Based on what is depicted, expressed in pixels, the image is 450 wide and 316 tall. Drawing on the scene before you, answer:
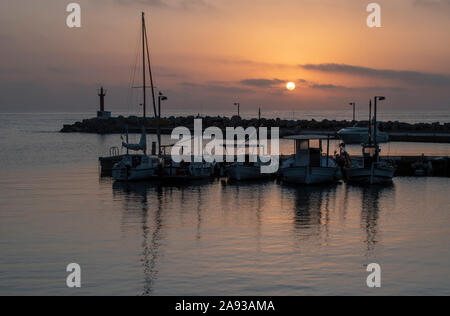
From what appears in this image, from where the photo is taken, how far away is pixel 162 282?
53.9ft

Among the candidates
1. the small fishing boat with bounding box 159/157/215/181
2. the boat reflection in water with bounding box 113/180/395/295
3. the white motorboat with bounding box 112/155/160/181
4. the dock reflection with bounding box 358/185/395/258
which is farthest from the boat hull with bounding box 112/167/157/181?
the dock reflection with bounding box 358/185/395/258

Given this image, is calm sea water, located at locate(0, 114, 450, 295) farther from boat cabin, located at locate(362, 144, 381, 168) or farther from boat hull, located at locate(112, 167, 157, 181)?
boat cabin, located at locate(362, 144, 381, 168)

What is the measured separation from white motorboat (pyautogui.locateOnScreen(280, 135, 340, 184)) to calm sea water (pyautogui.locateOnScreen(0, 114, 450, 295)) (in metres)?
1.46

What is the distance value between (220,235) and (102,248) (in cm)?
503

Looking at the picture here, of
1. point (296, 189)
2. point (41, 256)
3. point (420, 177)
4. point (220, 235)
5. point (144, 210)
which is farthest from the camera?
point (420, 177)

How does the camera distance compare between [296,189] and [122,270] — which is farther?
[296,189]

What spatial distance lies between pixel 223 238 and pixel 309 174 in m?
17.6

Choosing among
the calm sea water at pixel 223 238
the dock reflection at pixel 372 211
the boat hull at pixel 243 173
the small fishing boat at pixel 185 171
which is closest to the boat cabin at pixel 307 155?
the calm sea water at pixel 223 238

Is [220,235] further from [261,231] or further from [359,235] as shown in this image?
[359,235]

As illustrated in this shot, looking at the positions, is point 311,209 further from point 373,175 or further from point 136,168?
point 136,168

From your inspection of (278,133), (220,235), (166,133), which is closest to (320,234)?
(220,235)

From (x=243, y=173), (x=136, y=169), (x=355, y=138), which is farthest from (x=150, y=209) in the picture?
(x=355, y=138)

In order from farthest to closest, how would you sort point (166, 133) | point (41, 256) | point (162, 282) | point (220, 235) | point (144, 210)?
point (166, 133) → point (144, 210) → point (220, 235) → point (41, 256) → point (162, 282)

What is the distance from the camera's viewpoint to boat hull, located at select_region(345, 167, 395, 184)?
38812 millimetres
